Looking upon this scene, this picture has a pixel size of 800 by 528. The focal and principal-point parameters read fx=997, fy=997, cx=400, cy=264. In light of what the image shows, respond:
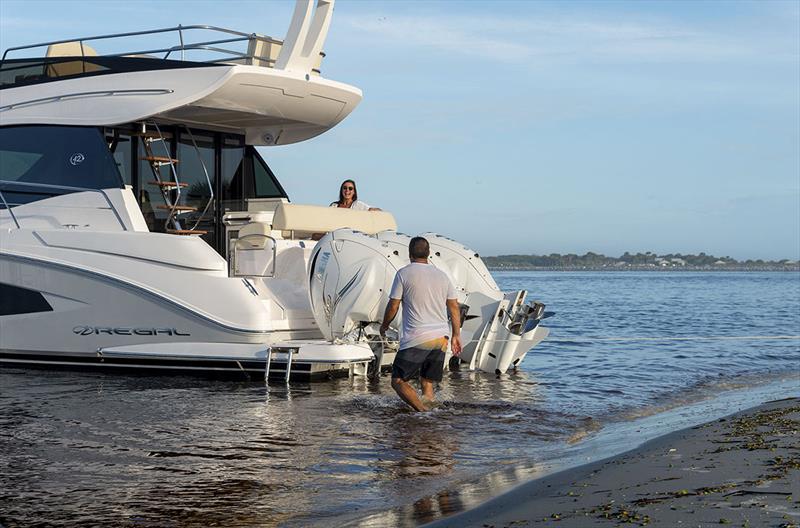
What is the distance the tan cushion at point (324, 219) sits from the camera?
11953 mm

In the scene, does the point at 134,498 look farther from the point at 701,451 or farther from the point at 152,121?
the point at 152,121

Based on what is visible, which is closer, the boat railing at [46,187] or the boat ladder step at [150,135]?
the boat railing at [46,187]

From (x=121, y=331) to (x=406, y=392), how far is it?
429 cm

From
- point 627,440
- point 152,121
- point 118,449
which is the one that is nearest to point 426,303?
point 627,440

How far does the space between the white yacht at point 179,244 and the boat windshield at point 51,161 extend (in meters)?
0.02

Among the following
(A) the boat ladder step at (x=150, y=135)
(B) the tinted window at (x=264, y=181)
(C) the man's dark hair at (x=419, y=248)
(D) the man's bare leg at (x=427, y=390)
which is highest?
(A) the boat ladder step at (x=150, y=135)

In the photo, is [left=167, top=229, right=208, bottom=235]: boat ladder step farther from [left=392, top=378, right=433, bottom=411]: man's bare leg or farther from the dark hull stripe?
[left=392, top=378, right=433, bottom=411]: man's bare leg

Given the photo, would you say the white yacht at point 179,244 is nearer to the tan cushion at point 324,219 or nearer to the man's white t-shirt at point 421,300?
the tan cushion at point 324,219

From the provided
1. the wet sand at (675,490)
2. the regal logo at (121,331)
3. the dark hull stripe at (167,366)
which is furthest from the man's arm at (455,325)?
the regal logo at (121,331)

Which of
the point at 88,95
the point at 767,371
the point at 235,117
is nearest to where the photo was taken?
the point at 88,95

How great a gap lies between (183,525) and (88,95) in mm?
8158

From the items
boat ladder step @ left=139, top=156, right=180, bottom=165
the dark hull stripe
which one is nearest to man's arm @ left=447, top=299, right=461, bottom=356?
the dark hull stripe

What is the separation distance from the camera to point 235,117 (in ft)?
42.4

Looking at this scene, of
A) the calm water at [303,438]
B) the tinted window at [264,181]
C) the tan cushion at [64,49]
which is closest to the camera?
the calm water at [303,438]
